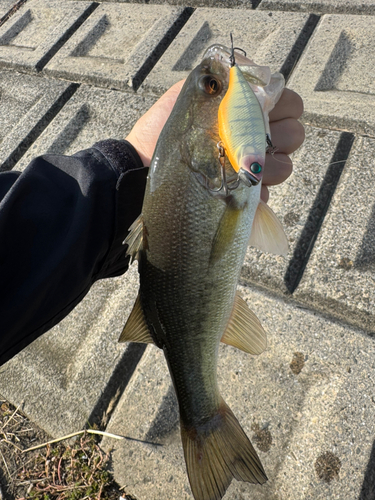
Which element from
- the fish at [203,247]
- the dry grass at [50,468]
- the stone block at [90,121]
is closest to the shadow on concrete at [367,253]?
the fish at [203,247]

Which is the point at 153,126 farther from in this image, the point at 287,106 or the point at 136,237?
the point at 136,237

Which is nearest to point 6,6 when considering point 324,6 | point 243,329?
point 324,6

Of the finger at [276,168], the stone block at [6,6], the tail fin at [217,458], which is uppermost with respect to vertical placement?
the stone block at [6,6]

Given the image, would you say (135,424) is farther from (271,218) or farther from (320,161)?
(320,161)

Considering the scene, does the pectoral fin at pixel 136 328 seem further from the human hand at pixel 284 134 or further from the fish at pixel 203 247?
the human hand at pixel 284 134

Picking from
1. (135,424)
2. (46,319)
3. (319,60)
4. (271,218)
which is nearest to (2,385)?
(135,424)

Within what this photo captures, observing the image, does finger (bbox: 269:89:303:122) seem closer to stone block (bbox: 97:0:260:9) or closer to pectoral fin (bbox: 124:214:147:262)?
pectoral fin (bbox: 124:214:147:262)
